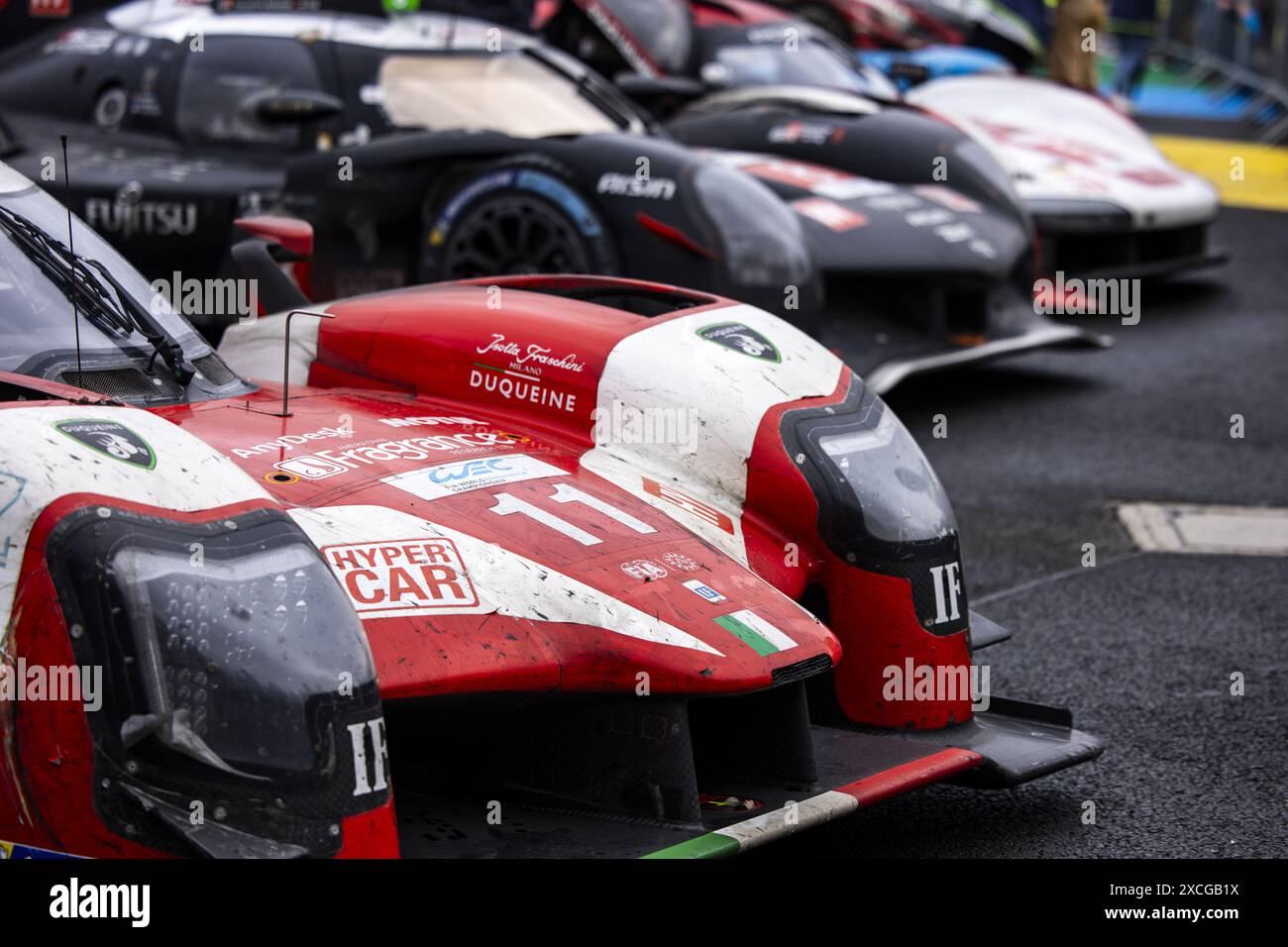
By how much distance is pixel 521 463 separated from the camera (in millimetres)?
3494

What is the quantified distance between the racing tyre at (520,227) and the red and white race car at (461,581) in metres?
1.90

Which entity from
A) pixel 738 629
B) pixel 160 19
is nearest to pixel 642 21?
pixel 160 19

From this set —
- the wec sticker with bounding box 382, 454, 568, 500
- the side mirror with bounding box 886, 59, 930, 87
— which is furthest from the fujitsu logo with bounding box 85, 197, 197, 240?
the side mirror with bounding box 886, 59, 930, 87

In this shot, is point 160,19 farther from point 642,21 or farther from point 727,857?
point 727,857

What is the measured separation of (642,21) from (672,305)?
5764mm

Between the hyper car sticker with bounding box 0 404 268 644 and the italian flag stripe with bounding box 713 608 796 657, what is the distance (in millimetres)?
815

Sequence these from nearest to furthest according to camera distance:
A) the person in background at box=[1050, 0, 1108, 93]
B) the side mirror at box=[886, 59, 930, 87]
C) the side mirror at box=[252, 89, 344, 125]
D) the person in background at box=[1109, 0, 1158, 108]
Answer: the side mirror at box=[252, 89, 344, 125] < the side mirror at box=[886, 59, 930, 87] < the person in background at box=[1050, 0, 1108, 93] < the person in background at box=[1109, 0, 1158, 108]

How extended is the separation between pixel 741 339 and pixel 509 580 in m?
1.10

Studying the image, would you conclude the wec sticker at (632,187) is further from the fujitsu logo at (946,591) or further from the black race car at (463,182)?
the fujitsu logo at (946,591)

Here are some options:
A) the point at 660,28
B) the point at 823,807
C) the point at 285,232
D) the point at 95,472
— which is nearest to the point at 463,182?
the point at 285,232

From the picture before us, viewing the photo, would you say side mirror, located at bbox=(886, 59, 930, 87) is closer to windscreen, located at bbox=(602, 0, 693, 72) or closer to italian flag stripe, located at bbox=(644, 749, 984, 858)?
windscreen, located at bbox=(602, 0, 693, 72)

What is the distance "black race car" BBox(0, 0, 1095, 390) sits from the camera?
6.34m

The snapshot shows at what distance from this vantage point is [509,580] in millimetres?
3053

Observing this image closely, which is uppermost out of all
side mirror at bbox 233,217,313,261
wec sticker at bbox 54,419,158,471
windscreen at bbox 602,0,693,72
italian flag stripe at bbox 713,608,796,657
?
windscreen at bbox 602,0,693,72
